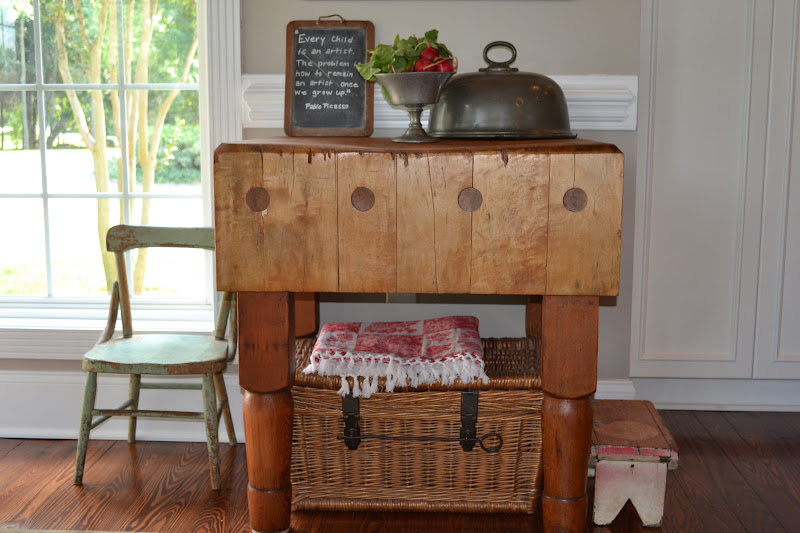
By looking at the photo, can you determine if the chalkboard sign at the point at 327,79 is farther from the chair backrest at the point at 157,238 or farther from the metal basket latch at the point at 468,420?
the metal basket latch at the point at 468,420

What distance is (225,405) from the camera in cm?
253

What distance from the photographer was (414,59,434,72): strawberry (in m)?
1.98

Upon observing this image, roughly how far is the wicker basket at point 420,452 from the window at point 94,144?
92 cm

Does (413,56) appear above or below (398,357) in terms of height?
above

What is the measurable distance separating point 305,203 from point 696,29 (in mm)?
1626

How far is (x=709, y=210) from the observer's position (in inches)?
111

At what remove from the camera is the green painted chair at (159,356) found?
88.4 inches

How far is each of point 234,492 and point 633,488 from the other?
107 cm

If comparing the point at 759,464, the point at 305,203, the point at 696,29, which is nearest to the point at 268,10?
the point at 305,203

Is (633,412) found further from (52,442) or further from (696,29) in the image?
(52,442)

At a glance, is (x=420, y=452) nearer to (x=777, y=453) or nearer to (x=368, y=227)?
(x=368, y=227)

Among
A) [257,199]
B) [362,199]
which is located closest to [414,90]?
[362,199]

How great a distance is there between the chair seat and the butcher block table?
0.50m

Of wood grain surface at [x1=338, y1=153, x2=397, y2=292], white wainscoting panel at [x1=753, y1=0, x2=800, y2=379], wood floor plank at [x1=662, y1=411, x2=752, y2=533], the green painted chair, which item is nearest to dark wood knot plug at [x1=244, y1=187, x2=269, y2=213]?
wood grain surface at [x1=338, y1=153, x2=397, y2=292]
